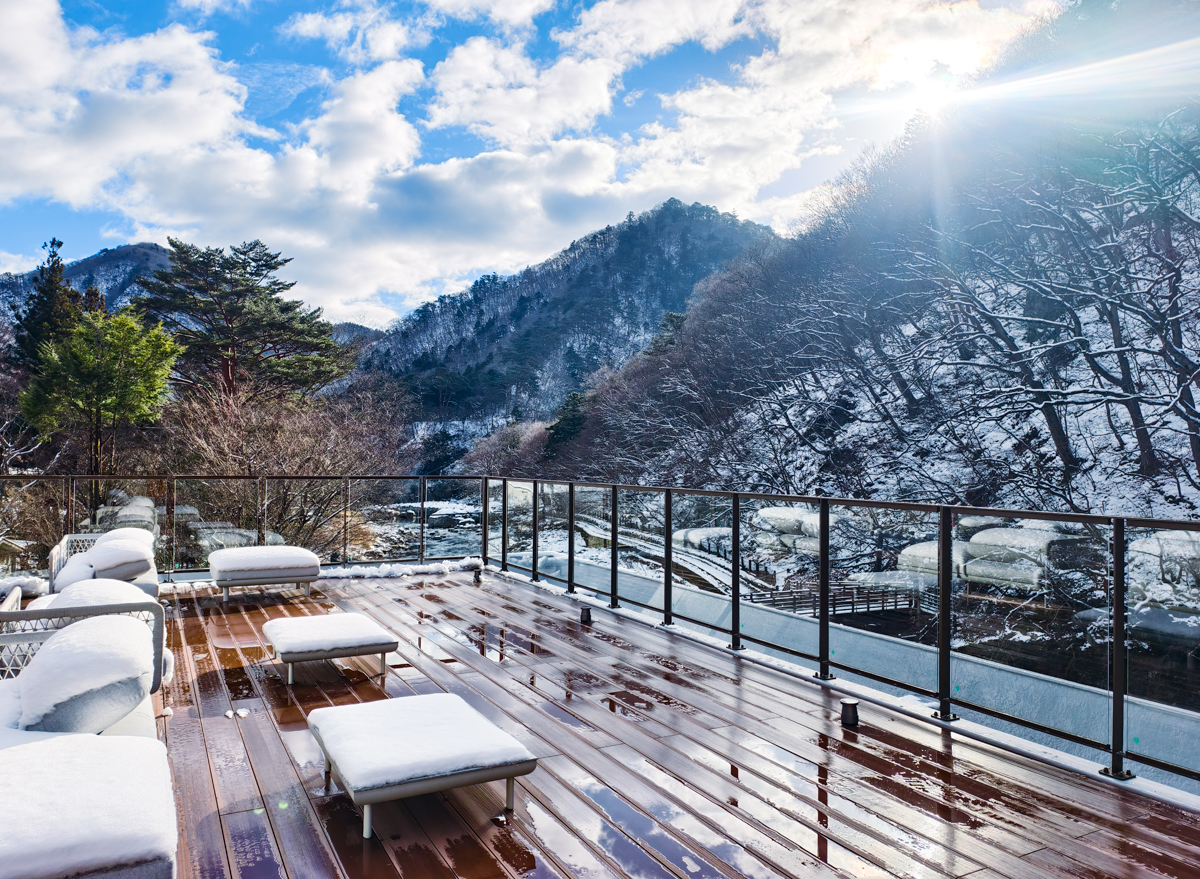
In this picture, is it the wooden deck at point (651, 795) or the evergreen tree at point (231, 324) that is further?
the evergreen tree at point (231, 324)

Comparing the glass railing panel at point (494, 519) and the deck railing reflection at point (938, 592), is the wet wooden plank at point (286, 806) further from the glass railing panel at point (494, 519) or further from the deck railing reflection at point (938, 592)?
the glass railing panel at point (494, 519)

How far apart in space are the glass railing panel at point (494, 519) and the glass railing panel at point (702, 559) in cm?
317

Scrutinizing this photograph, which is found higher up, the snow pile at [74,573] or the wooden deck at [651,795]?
the snow pile at [74,573]

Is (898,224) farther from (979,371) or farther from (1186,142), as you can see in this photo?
(1186,142)

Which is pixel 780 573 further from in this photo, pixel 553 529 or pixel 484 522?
pixel 484 522

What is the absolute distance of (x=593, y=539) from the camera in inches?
237

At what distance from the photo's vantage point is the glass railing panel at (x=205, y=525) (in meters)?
7.46

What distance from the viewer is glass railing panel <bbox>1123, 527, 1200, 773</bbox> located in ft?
8.63

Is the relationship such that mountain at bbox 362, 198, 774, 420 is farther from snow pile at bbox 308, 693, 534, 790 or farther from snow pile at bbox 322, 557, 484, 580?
snow pile at bbox 308, 693, 534, 790

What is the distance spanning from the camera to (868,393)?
57.1 feet

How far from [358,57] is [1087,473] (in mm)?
13604

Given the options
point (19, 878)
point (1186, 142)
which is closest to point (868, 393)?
point (1186, 142)

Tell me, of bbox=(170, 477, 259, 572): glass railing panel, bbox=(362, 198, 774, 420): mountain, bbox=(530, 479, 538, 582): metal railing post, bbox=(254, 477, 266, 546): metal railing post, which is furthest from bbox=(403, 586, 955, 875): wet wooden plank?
bbox=(362, 198, 774, 420): mountain

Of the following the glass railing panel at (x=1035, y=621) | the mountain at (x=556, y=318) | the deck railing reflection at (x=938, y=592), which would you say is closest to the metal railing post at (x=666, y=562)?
the deck railing reflection at (x=938, y=592)
